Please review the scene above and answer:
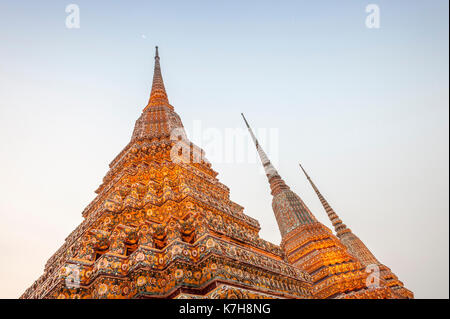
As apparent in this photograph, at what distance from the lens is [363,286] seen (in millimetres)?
14977

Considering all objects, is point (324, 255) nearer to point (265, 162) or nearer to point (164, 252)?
point (265, 162)

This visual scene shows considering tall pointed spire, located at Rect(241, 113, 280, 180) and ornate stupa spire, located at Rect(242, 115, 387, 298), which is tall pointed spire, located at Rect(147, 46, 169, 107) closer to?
ornate stupa spire, located at Rect(242, 115, 387, 298)

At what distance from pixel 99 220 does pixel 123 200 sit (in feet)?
2.34

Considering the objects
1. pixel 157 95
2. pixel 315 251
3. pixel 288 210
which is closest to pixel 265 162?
pixel 288 210

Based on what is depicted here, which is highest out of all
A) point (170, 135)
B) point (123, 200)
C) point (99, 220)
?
point (170, 135)

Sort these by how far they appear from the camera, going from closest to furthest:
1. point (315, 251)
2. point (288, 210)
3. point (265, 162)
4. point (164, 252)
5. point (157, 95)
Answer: point (164, 252)
point (157, 95)
point (315, 251)
point (288, 210)
point (265, 162)

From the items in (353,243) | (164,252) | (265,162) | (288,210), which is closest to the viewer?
(164,252)

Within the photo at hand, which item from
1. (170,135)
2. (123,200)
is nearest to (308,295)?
(123,200)

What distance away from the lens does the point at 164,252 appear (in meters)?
4.57

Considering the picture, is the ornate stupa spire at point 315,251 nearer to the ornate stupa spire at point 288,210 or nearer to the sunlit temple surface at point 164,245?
the ornate stupa spire at point 288,210

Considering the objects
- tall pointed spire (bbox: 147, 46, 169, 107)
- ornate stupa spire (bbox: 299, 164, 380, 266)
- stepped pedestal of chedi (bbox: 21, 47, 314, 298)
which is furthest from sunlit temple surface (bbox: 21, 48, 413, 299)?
ornate stupa spire (bbox: 299, 164, 380, 266)

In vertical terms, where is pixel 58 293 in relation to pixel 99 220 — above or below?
below
